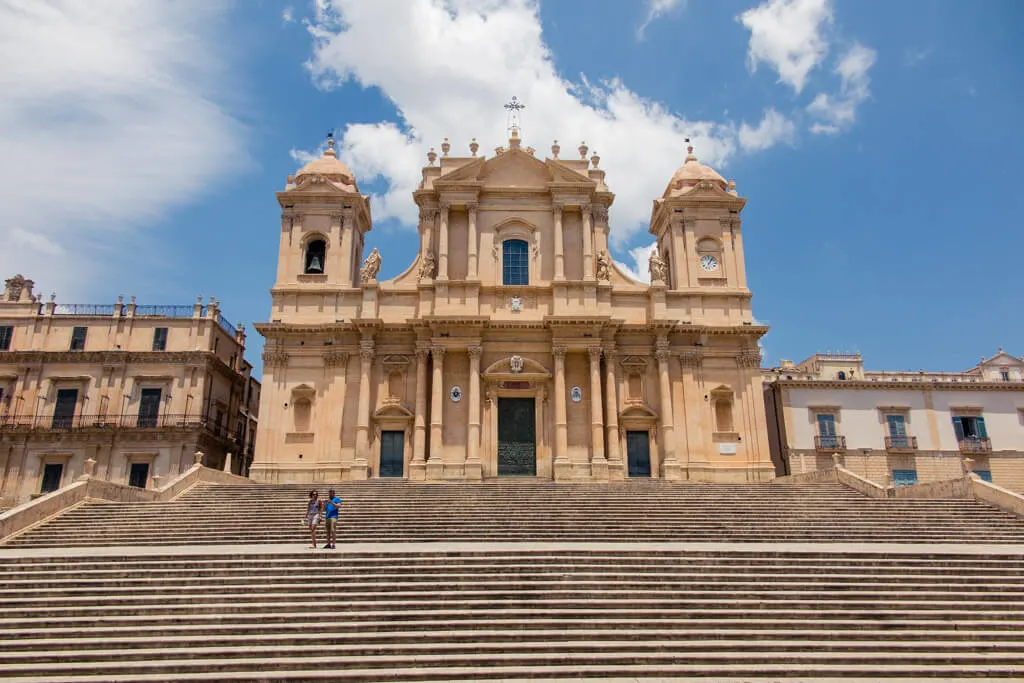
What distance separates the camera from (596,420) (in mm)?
29219

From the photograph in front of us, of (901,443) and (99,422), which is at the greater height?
(99,422)

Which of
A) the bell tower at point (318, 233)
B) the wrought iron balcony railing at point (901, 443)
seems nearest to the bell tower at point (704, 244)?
the wrought iron balcony railing at point (901, 443)

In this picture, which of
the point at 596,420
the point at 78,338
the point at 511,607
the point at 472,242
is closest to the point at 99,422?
the point at 78,338

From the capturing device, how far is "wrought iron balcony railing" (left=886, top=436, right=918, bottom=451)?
35.6 meters

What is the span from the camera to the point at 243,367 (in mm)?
41219

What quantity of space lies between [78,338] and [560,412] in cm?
2321

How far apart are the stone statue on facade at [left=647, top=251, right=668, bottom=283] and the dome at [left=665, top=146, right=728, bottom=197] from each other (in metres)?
3.29

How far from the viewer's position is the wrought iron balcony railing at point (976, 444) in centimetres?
3572

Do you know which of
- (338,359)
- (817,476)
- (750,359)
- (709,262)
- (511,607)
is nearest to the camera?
(511,607)

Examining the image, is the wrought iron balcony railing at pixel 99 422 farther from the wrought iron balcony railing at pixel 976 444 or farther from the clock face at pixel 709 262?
the wrought iron balcony railing at pixel 976 444

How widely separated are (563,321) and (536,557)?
53.4 ft

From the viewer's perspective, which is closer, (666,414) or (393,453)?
(393,453)

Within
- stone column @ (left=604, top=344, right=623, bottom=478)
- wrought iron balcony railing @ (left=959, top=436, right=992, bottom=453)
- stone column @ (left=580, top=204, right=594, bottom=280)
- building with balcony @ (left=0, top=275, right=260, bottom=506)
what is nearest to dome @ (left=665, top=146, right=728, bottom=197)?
stone column @ (left=580, top=204, right=594, bottom=280)

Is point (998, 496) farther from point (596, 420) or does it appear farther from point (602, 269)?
point (602, 269)
